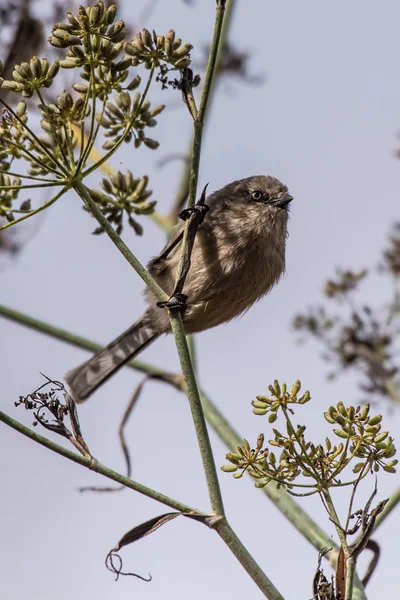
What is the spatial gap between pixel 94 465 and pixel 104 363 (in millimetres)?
2838

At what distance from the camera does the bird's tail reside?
16.5 feet

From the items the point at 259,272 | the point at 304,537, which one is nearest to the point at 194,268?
the point at 259,272

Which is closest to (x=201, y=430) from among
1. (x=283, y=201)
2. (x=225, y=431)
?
(x=225, y=431)

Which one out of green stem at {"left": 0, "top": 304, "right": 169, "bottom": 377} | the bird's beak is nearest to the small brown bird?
the bird's beak

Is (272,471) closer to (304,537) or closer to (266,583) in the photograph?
(266,583)

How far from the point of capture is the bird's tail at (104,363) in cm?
502

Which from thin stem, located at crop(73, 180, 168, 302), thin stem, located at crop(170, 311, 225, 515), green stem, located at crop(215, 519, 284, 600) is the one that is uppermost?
thin stem, located at crop(73, 180, 168, 302)

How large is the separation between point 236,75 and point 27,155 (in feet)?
9.18

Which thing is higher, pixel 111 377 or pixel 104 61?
pixel 111 377

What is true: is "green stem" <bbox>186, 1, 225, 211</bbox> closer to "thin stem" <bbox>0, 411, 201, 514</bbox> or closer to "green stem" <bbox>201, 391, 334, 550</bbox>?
"thin stem" <bbox>0, 411, 201, 514</bbox>

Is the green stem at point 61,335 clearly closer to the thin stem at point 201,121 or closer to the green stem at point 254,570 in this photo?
the thin stem at point 201,121

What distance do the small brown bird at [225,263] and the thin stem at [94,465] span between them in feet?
7.08

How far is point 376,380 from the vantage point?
4516 millimetres

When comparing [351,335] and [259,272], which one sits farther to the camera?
[351,335]
